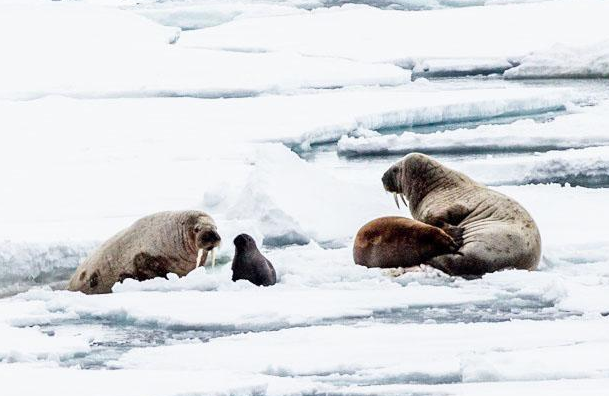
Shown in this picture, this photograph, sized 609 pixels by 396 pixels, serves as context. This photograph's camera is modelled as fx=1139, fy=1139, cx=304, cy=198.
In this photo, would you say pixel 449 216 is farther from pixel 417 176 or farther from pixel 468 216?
pixel 417 176

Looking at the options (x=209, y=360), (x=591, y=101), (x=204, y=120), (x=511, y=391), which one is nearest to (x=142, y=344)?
(x=209, y=360)

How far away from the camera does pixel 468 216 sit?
6.09m

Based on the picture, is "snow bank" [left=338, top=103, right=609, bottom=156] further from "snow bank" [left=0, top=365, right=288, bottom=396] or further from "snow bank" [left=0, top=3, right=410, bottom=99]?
"snow bank" [left=0, top=365, right=288, bottom=396]

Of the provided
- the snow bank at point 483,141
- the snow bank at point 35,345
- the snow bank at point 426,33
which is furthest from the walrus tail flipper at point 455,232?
the snow bank at point 426,33

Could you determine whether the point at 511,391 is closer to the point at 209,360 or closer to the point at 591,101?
the point at 209,360

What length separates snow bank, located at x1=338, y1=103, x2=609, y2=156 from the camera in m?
11.0

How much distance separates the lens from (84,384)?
11.8 feet

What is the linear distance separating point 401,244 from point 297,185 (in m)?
1.92

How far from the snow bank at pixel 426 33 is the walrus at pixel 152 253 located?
1168cm

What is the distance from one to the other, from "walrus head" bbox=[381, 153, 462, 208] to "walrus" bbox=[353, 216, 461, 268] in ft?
2.79

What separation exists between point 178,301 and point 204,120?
7627 mm

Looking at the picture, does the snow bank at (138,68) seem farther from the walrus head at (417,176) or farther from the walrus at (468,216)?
the walrus at (468,216)

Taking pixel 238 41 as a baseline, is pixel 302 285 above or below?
below

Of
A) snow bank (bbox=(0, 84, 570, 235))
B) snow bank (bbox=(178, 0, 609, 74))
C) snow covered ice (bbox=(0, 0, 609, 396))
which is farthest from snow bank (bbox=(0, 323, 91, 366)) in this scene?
snow bank (bbox=(178, 0, 609, 74))
